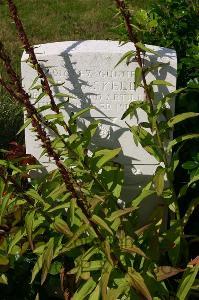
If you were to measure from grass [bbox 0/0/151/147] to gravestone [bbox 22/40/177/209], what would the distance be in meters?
2.71

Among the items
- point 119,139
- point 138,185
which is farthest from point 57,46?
point 138,185

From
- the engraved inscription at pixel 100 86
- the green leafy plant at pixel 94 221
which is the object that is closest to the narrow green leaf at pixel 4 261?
the green leafy plant at pixel 94 221

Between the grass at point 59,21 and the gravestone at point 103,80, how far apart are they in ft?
8.89

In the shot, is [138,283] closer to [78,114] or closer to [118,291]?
[118,291]

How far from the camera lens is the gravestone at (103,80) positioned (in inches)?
121

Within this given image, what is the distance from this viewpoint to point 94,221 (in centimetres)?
238

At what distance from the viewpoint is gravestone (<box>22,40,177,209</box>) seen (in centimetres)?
307

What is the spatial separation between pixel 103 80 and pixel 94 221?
40.3 inches

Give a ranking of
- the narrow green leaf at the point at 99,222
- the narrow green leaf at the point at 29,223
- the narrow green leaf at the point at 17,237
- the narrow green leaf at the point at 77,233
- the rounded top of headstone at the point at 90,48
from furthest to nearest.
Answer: the rounded top of headstone at the point at 90,48, the narrow green leaf at the point at 17,237, the narrow green leaf at the point at 29,223, the narrow green leaf at the point at 77,233, the narrow green leaf at the point at 99,222

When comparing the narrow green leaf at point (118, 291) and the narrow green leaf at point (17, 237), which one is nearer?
the narrow green leaf at point (118, 291)

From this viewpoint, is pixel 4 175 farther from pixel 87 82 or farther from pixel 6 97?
pixel 6 97

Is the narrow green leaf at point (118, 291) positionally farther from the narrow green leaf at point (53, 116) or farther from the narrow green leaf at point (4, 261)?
the narrow green leaf at point (53, 116)

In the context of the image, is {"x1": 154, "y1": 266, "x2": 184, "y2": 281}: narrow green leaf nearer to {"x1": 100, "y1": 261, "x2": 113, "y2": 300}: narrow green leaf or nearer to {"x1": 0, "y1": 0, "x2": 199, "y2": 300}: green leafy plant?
{"x1": 0, "y1": 0, "x2": 199, "y2": 300}: green leafy plant

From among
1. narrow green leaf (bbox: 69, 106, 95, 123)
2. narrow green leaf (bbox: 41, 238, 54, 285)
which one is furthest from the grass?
narrow green leaf (bbox: 41, 238, 54, 285)
